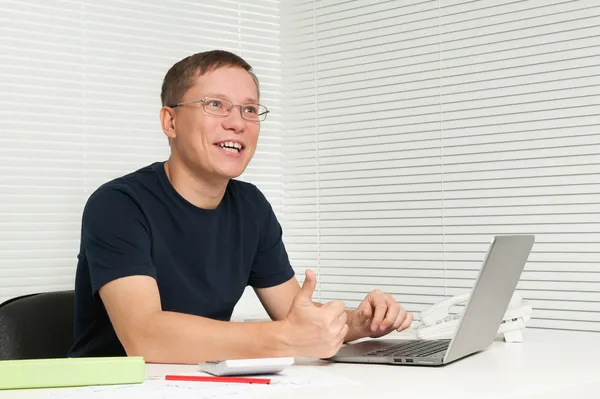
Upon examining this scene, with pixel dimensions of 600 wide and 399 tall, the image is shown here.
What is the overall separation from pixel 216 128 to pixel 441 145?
48.2 inches

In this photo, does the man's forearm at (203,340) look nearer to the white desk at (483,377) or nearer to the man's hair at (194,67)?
the white desk at (483,377)

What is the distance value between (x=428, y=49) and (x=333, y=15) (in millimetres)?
531

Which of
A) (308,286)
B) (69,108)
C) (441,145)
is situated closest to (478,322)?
(308,286)

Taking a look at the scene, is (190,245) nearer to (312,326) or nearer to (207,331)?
(207,331)

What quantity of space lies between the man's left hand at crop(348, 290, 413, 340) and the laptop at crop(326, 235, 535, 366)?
0.08 m

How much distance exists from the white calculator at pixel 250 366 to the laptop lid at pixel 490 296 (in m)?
0.32

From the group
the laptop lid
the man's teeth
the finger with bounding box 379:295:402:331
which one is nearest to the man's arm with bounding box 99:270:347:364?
the laptop lid

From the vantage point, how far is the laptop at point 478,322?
165cm

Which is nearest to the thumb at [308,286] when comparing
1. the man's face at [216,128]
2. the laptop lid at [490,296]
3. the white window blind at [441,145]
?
the laptop lid at [490,296]

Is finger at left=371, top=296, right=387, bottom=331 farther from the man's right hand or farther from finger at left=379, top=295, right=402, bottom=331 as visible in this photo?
the man's right hand

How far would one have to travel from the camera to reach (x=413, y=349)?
1.80 meters

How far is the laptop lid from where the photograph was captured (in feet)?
5.41

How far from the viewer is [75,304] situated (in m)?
2.21

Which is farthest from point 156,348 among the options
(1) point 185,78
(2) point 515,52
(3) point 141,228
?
(2) point 515,52
